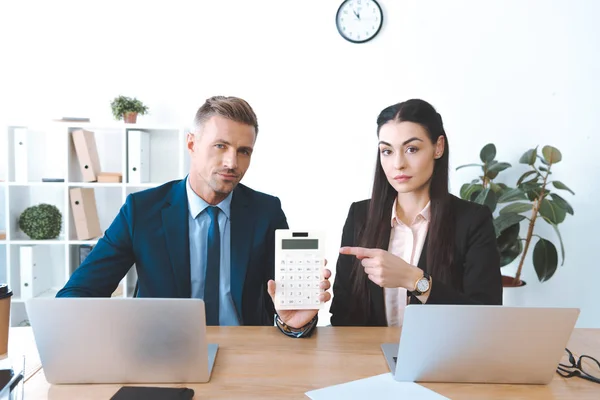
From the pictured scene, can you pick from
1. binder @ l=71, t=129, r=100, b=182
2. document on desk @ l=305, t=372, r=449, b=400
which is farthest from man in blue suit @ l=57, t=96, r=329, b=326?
binder @ l=71, t=129, r=100, b=182

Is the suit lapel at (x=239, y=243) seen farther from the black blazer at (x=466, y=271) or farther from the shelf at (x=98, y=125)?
the shelf at (x=98, y=125)

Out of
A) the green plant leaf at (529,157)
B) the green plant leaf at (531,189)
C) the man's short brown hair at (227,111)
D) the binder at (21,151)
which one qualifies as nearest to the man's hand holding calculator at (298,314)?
the man's short brown hair at (227,111)

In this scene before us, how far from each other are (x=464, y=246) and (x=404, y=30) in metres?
1.87

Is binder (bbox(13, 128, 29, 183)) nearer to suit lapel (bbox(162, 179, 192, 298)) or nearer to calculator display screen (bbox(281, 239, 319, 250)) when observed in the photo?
suit lapel (bbox(162, 179, 192, 298))

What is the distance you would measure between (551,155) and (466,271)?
4.91 feet

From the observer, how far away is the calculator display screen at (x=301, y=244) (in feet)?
4.00

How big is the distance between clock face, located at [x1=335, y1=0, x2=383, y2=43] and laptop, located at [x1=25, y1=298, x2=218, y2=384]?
2489 mm

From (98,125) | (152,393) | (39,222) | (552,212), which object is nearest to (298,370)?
(152,393)

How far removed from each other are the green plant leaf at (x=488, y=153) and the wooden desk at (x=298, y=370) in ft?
5.23

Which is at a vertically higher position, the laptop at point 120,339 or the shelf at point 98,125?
the shelf at point 98,125

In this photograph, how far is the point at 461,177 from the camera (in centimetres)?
315

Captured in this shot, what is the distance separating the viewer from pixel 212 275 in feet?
5.29

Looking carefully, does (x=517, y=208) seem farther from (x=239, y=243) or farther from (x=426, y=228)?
(x=239, y=243)

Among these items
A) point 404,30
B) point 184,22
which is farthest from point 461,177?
point 184,22
